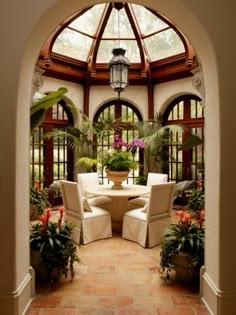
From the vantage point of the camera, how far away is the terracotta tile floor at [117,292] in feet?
8.10

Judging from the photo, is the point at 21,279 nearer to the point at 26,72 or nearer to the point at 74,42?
the point at 26,72

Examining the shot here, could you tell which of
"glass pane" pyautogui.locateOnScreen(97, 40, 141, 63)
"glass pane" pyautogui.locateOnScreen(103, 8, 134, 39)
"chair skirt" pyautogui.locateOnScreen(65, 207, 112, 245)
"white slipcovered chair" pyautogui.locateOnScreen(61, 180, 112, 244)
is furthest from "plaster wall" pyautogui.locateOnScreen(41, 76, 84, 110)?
"chair skirt" pyautogui.locateOnScreen(65, 207, 112, 245)

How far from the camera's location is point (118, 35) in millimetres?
6445

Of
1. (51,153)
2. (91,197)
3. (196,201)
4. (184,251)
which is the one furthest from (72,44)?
(184,251)

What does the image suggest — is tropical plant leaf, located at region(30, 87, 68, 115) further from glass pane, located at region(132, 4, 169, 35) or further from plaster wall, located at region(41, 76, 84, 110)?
glass pane, located at region(132, 4, 169, 35)

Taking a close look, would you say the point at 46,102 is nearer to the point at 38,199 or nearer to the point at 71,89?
the point at 38,199

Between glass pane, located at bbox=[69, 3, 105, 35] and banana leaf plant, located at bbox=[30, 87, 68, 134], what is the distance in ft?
12.5

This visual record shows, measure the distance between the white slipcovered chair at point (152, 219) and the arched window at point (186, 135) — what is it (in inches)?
85.8

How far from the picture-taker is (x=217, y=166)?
2.31m

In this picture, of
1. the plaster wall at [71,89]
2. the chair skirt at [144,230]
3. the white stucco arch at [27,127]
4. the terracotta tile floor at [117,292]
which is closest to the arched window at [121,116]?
the plaster wall at [71,89]
